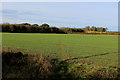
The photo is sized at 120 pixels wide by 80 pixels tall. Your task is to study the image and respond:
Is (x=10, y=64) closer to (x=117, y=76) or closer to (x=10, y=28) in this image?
(x=117, y=76)

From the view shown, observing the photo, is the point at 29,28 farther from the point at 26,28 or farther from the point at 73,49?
the point at 73,49

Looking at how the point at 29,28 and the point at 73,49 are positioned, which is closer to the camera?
the point at 73,49

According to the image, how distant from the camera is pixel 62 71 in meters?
4.20

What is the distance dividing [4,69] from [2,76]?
1.70 feet

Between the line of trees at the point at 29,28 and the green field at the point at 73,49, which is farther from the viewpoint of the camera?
the line of trees at the point at 29,28

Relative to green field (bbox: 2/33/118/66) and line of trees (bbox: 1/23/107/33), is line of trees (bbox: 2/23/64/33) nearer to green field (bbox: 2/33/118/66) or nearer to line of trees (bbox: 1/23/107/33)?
line of trees (bbox: 1/23/107/33)

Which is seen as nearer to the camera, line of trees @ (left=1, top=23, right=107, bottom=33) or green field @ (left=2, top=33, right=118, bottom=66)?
green field @ (left=2, top=33, right=118, bottom=66)

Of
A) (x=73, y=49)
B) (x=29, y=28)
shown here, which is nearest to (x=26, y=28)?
(x=29, y=28)

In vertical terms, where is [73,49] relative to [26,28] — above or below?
below

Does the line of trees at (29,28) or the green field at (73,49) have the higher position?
the line of trees at (29,28)

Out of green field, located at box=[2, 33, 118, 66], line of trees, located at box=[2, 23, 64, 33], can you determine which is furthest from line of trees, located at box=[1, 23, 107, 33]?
green field, located at box=[2, 33, 118, 66]

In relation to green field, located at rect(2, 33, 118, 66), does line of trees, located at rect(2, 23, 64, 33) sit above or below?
above

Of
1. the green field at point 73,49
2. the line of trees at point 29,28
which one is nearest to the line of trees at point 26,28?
the line of trees at point 29,28

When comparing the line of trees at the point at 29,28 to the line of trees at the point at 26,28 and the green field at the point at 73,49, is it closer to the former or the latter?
the line of trees at the point at 26,28
